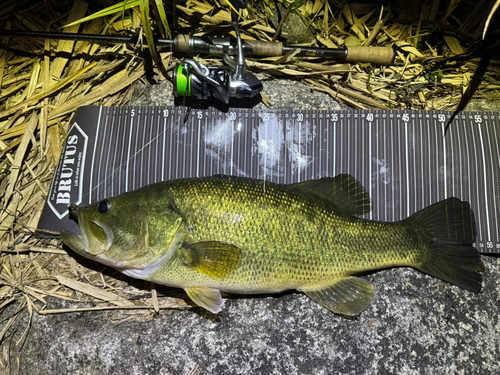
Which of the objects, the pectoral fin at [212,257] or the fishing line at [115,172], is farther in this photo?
the fishing line at [115,172]

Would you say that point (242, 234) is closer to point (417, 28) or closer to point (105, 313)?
point (105, 313)

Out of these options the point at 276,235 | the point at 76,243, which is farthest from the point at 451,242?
the point at 76,243

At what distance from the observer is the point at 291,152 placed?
115 inches

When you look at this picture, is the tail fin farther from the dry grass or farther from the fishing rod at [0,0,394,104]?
the fishing rod at [0,0,394,104]

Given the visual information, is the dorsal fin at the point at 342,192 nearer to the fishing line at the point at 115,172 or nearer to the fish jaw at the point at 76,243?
the fishing line at the point at 115,172

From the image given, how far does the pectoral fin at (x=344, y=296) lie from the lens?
8.20ft

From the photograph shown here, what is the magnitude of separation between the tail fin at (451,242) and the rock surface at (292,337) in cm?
19

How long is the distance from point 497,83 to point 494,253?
148 cm

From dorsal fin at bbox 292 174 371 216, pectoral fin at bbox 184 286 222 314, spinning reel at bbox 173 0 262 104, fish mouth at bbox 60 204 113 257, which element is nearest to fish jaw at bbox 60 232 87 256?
fish mouth at bbox 60 204 113 257

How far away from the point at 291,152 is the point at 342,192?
56cm

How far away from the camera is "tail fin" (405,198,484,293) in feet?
8.32

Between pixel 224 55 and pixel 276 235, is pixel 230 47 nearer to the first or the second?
pixel 224 55

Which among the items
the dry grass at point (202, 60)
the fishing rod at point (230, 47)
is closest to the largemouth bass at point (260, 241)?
the dry grass at point (202, 60)

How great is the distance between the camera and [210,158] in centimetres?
292
